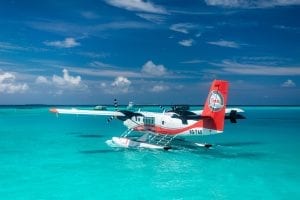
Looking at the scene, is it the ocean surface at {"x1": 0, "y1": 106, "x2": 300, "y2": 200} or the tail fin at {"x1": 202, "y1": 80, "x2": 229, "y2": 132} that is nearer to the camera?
the ocean surface at {"x1": 0, "y1": 106, "x2": 300, "y2": 200}

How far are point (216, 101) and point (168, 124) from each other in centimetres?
406

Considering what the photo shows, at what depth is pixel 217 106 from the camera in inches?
794

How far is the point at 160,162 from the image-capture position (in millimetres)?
18453

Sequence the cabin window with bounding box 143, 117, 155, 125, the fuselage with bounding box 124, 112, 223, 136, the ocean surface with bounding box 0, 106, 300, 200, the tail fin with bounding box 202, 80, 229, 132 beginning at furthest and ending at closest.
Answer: the cabin window with bounding box 143, 117, 155, 125, the fuselage with bounding box 124, 112, 223, 136, the tail fin with bounding box 202, 80, 229, 132, the ocean surface with bounding box 0, 106, 300, 200

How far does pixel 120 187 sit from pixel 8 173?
581 centimetres

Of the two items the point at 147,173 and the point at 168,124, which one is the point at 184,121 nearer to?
the point at 168,124

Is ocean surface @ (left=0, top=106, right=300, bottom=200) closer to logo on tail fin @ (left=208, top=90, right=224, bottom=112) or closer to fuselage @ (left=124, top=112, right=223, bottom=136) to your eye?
fuselage @ (left=124, top=112, right=223, bottom=136)

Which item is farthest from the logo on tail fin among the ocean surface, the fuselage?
the ocean surface

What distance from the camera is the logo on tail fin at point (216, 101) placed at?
792 inches

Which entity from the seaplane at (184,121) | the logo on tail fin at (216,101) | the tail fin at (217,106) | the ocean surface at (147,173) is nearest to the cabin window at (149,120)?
the seaplane at (184,121)

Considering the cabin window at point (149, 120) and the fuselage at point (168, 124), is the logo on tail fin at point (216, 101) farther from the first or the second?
the cabin window at point (149, 120)

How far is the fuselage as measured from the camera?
827 inches

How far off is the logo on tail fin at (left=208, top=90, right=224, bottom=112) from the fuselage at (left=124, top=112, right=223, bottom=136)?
112 centimetres

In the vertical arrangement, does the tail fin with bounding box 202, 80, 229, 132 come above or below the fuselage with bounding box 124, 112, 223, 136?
above
